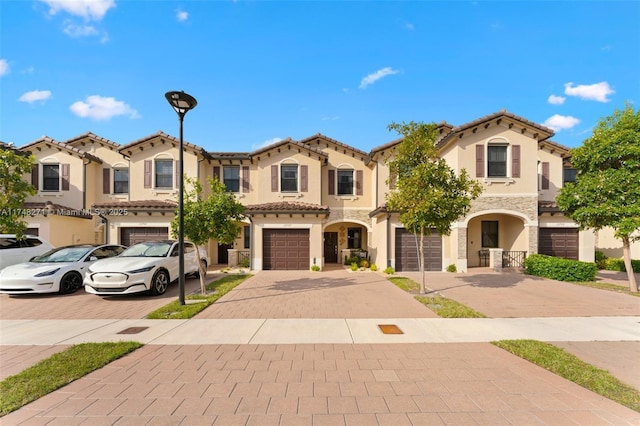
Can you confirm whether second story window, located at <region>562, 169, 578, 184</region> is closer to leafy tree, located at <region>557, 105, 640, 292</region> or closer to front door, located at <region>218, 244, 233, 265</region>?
leafy tree, located at <region>557, 105, 640, 292</region>

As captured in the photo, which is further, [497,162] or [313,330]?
[497,162]

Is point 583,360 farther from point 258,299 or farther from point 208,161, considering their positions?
point 208,161

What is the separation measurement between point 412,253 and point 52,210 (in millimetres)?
18797

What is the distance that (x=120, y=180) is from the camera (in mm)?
17062

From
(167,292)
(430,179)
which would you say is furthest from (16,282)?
(430,179)

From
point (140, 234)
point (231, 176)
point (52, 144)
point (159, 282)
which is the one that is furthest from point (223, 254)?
point (52, 144)

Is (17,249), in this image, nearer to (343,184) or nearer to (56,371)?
(56,371)

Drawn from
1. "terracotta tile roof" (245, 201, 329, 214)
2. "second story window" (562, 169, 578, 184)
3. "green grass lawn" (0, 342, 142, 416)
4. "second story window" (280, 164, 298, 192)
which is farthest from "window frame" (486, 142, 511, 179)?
"green grass lawn" (0, 342, 142, 416)

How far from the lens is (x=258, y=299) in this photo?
8.40 meters

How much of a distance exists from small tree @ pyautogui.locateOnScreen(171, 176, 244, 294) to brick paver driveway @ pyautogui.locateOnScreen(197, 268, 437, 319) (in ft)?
6.68

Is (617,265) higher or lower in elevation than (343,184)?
lower

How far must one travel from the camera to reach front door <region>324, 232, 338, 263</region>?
61.1 feet

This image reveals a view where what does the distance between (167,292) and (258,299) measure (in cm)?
350

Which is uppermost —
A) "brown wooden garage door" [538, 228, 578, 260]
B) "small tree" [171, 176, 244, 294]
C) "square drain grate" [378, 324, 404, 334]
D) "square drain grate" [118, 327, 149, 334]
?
"small tree" [171, 176, 244, 294]
